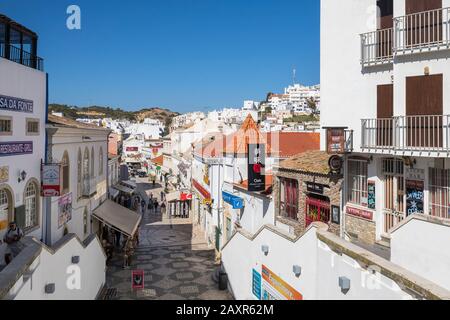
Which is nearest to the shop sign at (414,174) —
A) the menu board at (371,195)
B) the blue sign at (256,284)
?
the menu board at (371,195)

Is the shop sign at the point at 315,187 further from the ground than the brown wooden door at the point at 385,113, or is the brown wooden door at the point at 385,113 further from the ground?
the brown wooden door at the point at 385,113

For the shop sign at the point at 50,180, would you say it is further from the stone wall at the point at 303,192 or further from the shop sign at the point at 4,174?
the stone wall at the point at 303,192

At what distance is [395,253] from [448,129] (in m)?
5.24

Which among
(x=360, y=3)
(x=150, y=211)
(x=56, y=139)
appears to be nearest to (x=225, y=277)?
(x=56, y=139)

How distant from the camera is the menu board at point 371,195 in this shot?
617 inches

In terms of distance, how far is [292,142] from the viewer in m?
27.3

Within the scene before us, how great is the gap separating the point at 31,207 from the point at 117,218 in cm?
1259

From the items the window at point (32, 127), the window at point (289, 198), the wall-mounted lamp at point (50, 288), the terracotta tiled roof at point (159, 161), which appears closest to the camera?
the wall-mounted lamp at point (50, 288)

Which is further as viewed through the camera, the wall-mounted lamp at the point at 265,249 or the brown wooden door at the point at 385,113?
the wall-mounted lamp at the point at 265,249

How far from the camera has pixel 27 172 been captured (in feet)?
50.3

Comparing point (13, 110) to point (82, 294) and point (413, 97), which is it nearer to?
point (82, 294)

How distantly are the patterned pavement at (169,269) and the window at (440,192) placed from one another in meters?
11.1

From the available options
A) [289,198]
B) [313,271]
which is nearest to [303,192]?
[289,198]

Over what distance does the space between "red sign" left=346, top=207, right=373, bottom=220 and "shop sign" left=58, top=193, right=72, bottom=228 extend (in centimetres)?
1258
